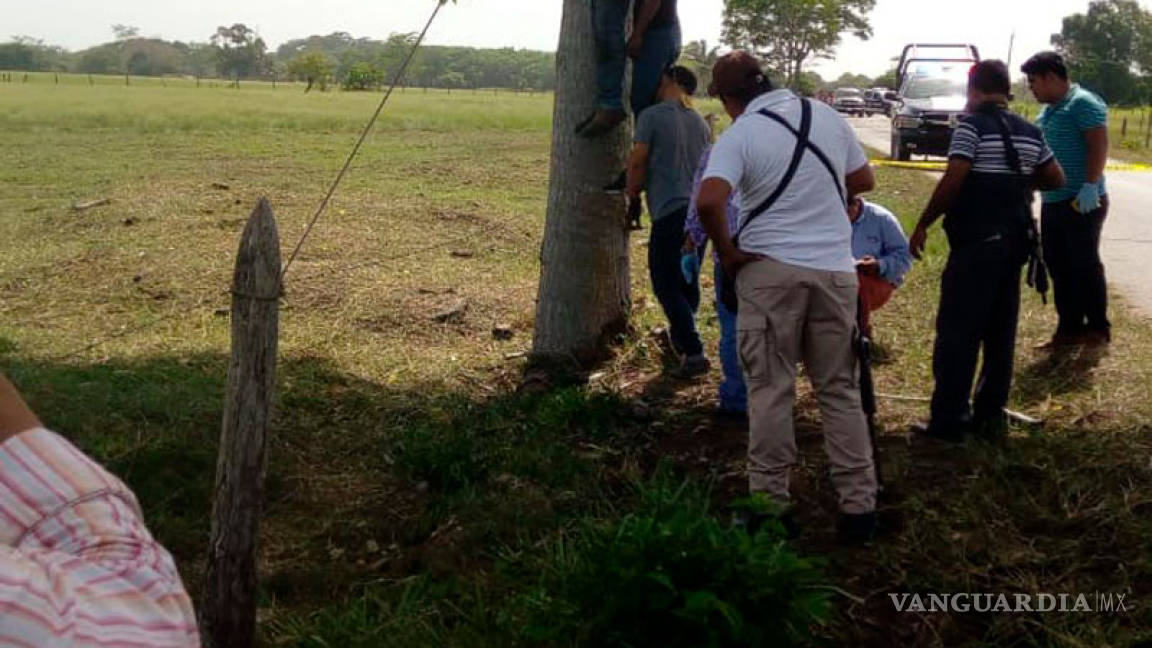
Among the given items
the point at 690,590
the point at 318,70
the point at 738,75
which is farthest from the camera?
the point at 318,70

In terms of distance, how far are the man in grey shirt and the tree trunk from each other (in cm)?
36

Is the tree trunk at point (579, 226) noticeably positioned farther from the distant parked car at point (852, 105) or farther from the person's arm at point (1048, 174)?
the distant parked car at point (852, 105)

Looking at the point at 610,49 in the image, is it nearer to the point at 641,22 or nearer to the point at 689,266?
the point at 641,22

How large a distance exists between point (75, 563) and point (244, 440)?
7.79 ft

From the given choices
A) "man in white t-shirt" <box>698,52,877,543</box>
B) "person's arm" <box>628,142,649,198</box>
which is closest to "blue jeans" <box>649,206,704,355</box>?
"person's arm" <box>628,142,649,198</box>

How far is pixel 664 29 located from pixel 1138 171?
18.3 metres

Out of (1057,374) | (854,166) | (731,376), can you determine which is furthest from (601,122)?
(1057,374)

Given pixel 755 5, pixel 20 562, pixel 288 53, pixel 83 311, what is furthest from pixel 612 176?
pixel 288 53

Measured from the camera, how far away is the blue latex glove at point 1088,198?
625cm

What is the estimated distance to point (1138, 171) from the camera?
2130cm

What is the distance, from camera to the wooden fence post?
3.29m

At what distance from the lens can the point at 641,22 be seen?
6055mm

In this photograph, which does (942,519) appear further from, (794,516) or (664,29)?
(664,29)

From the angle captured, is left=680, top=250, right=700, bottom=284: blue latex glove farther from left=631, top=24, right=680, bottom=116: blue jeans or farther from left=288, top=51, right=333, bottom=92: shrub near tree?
left=288, top=51, right=333, bottom=92: shrub near tree
